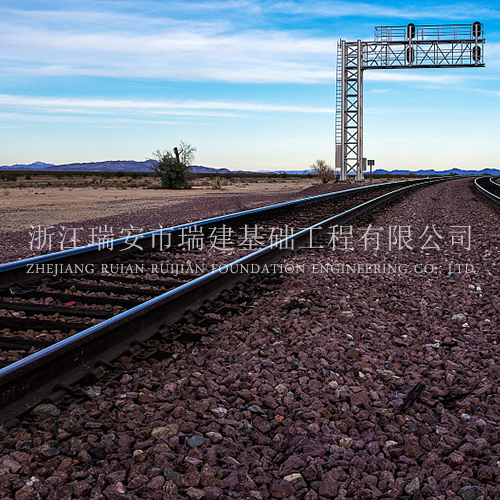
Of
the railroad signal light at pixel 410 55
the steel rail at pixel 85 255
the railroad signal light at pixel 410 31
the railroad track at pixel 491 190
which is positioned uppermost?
the railroad signal light at pixel 410 31

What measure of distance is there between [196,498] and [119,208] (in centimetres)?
1824

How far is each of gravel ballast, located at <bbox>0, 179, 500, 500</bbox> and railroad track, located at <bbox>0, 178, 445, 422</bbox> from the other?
21 cm

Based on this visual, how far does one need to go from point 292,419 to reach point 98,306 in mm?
2707

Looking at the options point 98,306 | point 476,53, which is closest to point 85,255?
point 98,306

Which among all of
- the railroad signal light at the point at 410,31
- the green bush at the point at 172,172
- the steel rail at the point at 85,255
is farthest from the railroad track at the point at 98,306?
the railroad signal light at the point at 410,31

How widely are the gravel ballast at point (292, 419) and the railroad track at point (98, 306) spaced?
21 centimetres

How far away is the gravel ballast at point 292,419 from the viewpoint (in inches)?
99.3

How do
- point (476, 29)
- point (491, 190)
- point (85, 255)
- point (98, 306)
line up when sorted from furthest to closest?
point (476, 29), point (491, 190), point (85, 255), point (98, 306)

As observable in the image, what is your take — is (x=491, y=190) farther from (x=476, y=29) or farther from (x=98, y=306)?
(x=98, y=306)

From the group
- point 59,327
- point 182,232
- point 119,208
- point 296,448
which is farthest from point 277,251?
point 119,208

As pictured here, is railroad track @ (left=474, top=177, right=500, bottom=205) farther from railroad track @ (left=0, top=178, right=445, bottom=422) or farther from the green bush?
the green bush

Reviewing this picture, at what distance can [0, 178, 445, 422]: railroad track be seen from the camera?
339 cm

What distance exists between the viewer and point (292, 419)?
10.4 ft

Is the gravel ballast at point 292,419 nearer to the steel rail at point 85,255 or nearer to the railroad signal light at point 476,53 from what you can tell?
the steel rail at point 85,255
